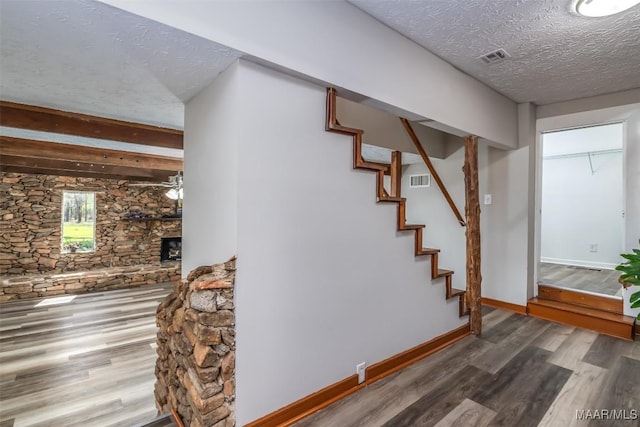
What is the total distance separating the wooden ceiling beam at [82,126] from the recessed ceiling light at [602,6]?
3798mm

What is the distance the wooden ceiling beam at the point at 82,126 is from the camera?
8.60 ft

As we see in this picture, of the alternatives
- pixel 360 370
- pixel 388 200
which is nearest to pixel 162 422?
pixel 360 370

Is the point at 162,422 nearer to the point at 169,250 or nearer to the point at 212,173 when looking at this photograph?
the point at 212,173

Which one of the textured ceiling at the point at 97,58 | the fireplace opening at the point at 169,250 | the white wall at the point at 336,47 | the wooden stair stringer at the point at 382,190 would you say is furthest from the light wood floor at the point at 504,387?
the fireplace opening at the point at 169,250

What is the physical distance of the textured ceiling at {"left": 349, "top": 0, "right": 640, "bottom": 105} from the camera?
183 cm

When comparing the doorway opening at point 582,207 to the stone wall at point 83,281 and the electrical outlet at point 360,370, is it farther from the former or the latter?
the stone wall at point 83,281

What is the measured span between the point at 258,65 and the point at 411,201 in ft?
12.3

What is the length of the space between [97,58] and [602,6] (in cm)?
292

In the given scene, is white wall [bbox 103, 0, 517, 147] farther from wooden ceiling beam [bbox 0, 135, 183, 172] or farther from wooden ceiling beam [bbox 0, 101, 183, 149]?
wooden ceiling beam [bbox 0, 135, 183, 172]

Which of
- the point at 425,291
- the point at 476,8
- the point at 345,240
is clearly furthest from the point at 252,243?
the point at 476,8

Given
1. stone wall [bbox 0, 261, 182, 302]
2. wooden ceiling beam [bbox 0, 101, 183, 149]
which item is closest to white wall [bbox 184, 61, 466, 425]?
wooden ceiling beam [bbox 0, 101, 183, 149]

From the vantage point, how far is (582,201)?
5.64 m

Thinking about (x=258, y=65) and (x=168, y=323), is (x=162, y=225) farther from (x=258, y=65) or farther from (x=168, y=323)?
(x=258, y=65)

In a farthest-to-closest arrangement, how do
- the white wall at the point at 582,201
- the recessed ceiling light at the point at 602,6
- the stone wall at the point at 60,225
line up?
the stone wall at the point at 60,225, the white wall at the point at 582,201, the recessed ceiling light at the point at 602,6
